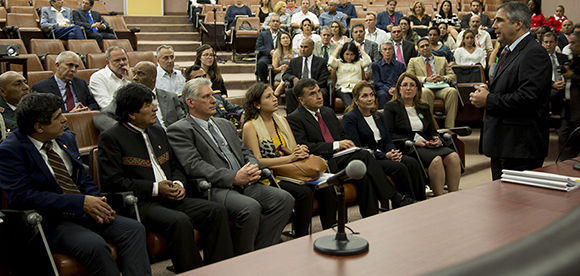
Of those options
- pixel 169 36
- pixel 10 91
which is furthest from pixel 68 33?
pixel 10 91

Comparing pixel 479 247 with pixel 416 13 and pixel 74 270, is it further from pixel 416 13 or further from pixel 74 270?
pixel 416 13

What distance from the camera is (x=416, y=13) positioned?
908 cm

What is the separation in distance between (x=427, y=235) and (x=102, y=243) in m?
1.31

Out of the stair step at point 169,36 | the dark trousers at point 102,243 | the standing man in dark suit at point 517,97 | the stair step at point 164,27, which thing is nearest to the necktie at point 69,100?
the dark trousers at point 102,243

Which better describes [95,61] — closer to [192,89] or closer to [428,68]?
[192,89]

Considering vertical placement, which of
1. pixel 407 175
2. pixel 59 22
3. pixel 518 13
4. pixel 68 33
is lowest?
pixel 407 175

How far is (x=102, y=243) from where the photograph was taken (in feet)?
7.44

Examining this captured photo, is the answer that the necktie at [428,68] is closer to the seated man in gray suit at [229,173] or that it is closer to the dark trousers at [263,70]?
the dark trousers at [263,70]

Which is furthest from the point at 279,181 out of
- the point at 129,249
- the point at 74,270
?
the point at 74,270

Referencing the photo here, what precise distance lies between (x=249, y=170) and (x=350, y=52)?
3.35m

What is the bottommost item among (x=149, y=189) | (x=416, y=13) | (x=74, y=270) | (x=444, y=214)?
(x=74, y=270)

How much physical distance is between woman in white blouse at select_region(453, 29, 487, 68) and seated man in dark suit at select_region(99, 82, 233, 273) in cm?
514

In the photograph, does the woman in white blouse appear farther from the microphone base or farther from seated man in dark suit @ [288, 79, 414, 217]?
the microphone base

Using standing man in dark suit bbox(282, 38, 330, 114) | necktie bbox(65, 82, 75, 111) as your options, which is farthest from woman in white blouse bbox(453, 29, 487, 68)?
necktie bbox(65, 82, 75, 111)
